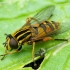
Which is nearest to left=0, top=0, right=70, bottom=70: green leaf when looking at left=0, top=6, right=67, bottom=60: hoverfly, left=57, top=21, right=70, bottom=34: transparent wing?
left=57, top=21, right=70, bottom=34: transparent wing

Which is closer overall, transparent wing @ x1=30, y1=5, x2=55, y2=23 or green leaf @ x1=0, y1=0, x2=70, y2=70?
green leaf @ x1=0, y1=0, x2=70, y2=70

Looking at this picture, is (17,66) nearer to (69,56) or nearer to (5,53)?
(5,53)

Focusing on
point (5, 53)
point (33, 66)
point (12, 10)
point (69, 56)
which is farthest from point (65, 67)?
point (12, 10)

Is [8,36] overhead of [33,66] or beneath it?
overhead

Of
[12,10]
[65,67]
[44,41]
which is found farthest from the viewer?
[12,10]

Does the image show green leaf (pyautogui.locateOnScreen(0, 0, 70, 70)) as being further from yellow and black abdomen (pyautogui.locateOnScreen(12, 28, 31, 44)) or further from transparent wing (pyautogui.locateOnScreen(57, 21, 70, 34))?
yellow and black abdomen (pyautogui.locateOnScreen(12, 28, 31, 44))

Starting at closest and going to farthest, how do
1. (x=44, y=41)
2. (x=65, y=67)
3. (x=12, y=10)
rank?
1. (x=65, y=67)
2. (x=44, y=41)
3. (x=12, y=10)

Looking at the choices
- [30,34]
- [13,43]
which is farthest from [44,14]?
[13,43]
